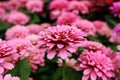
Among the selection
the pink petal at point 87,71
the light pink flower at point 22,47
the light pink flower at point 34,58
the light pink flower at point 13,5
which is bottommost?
the light pink flower at point 13,5

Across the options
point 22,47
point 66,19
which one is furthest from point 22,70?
point 66,19

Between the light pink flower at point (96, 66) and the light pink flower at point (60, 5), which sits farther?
the light pink flower at point (60, 5)

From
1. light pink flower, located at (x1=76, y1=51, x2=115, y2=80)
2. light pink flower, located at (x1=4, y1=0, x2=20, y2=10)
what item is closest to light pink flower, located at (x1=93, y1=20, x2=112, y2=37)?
light pink flower, located at (x1=4, y1=0, x2=20, y2=10)

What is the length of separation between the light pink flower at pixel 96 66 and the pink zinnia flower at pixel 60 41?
0.31ft

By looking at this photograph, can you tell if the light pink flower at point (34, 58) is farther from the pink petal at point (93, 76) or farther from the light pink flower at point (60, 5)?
the light pink flower at point (60, 5)

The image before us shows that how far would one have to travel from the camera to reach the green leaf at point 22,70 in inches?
55.0

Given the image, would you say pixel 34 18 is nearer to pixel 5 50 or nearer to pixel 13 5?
pixel 13 5

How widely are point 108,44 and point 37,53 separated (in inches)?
24.3

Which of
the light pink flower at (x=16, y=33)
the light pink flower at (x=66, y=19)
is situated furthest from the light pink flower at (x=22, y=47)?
the light pink flower at (x=66, y=19)

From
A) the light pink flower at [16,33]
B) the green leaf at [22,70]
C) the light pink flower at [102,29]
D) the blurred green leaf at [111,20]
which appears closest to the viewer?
the green leaf at [22,70]

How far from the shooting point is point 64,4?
2250 millimetres

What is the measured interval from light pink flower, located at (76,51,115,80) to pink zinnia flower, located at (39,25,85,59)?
0.31 feet

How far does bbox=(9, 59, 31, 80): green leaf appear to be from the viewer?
140cm

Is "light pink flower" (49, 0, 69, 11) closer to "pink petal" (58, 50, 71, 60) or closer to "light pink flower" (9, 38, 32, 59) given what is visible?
"light pink flower" (9, 38, 32, 59)
